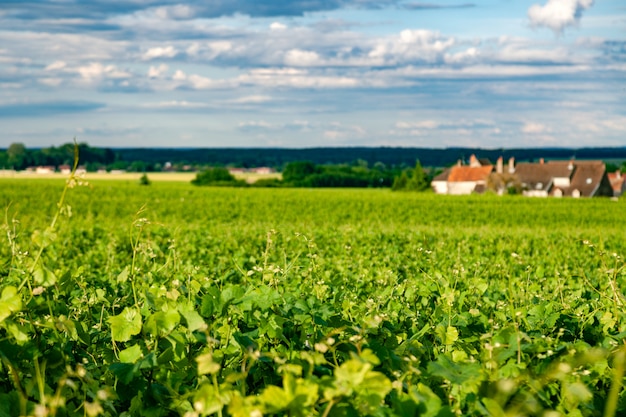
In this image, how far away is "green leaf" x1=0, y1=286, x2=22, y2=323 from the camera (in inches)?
105

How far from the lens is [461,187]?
110m

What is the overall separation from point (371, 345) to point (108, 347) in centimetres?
138

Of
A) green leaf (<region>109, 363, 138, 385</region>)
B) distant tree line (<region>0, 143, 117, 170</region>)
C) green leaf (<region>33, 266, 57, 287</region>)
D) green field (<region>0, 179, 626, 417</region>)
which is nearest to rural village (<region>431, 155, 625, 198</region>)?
distant tree line (<region>0, 143, 117, 170</region>)

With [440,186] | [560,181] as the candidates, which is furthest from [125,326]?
[440,186]

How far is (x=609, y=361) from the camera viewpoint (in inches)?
136

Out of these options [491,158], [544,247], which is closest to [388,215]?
[544,247]

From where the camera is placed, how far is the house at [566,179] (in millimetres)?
91750

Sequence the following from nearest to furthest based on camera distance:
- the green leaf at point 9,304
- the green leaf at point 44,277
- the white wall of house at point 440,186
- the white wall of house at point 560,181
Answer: the green leaf at point 9,304
the green leaf at point 44,277
the white wall of house at point 560,181
the white wall of house at point 440,186

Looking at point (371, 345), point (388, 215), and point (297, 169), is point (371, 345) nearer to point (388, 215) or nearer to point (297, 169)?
point (388, 215)

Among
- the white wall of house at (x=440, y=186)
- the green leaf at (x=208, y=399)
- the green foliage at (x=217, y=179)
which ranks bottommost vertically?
the white wall of house at (x=440, y=186)

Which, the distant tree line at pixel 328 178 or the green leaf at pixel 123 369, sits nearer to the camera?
the green leaf at pixel 123 369

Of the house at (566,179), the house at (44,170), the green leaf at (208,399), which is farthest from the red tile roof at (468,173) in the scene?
the green leaf at (208,399)

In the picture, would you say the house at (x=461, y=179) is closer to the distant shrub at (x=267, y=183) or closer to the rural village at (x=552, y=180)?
the rural village at (x=552, y=180)

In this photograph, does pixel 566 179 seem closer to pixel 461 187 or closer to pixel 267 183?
pixel 461 187
